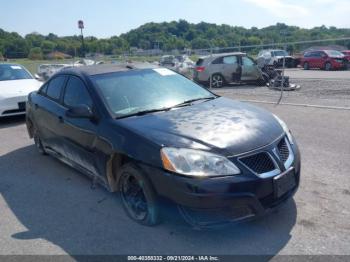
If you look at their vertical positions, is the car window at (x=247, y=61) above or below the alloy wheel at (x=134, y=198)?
above

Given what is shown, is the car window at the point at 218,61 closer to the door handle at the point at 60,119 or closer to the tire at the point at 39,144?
the tire at the point at 39,144

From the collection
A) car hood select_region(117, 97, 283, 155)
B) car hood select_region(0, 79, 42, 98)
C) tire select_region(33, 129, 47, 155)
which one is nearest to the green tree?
car hood select_region(0, 79, 42, 98)

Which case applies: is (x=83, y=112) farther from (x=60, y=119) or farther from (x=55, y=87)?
(x=55, y=87)

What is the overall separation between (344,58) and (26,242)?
25.7 m

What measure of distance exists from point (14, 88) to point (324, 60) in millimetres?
22174

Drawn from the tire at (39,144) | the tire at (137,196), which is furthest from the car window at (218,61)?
the tire at (137,196)

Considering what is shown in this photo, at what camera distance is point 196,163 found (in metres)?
3.15

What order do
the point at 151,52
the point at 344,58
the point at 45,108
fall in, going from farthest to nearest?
1. the point at 151,52
2. the point at 344,58
3. the point at 45,108

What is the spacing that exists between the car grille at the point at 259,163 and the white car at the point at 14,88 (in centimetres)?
722

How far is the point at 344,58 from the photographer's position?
24875mm

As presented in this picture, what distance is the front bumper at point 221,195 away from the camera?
119 inches

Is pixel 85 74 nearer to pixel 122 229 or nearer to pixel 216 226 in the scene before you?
pixel 122 229

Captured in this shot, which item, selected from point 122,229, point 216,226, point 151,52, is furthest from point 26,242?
point 151,52

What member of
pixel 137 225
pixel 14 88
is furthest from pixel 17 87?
pixel 137 225
